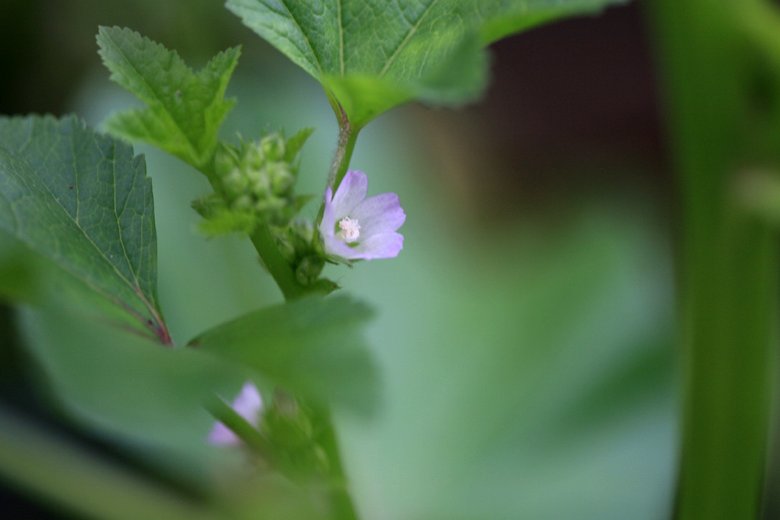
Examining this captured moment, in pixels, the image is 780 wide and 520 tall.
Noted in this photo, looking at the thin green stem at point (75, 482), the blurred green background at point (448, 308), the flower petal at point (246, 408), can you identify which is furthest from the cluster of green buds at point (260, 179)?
the thin green stem at point (75, 482)

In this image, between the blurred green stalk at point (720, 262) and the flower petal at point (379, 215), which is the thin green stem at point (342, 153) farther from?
the blurred green stalk at point (720, 262)

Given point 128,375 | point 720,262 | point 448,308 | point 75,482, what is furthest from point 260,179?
point 448,308

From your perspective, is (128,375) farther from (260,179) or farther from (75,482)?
(75,482)

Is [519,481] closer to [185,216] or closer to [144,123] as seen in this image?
[185,216]

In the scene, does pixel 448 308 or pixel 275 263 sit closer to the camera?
pixel 275 263

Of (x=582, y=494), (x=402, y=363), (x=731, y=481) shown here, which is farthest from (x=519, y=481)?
(x=731, y=481)

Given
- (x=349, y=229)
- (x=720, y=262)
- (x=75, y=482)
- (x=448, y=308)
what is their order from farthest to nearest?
1. (x=448, y=308)
2. (x=75, y=482)
3. (x=720, y=262)
4. (x=349, y=229)
